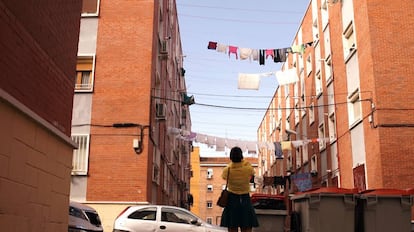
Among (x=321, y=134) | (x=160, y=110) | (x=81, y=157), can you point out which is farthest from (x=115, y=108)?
(x=321, y=134)

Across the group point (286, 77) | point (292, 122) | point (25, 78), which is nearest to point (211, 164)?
point (292, 122)

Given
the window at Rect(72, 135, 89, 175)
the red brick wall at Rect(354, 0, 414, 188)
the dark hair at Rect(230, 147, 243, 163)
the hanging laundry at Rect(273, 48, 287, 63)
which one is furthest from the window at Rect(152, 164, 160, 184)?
the dark hair at Rect(230, 147, 243, 163)

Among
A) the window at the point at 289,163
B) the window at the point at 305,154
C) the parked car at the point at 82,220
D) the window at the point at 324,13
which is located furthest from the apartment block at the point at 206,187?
the parked car at the point at 82,220

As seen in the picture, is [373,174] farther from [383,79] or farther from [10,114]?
[10,114]

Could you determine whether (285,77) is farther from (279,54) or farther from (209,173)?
(209,173)

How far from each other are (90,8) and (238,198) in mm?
13417

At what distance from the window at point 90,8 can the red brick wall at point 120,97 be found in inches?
9.2

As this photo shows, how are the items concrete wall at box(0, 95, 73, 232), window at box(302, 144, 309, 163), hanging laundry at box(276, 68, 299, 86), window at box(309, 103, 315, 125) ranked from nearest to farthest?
concrete wall at box(0, 95, 73, 232) < hanging laundry at box(276, 68, 299, 86) < window at box(309, 103, 315, 125) < window at box(302, 144, 309, 163)

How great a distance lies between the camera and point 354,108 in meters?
20.1

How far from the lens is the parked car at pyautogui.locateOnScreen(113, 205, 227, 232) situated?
529 inches

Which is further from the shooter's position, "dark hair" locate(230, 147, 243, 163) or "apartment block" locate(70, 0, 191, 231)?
"apartment block" locate(70, 0, 191, 231)

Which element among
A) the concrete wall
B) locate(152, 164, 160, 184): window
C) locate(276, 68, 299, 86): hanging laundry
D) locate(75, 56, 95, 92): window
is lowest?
the concrete wall

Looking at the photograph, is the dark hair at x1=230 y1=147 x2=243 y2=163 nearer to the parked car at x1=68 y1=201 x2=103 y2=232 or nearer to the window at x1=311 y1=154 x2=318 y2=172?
the parked car at x1=68 y1=201 x2=103 y2=232

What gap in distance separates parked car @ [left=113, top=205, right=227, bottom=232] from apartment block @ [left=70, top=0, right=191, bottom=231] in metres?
3.25
